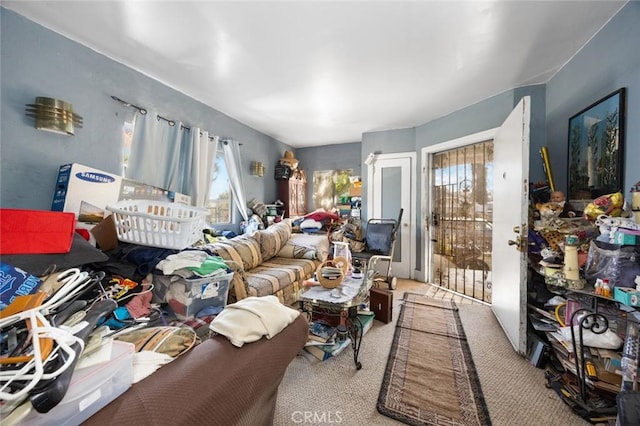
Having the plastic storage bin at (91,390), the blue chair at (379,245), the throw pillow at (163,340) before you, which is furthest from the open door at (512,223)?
the plastic storage bin at (91,390)

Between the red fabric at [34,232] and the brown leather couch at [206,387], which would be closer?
the brown leather couch at [206,387]

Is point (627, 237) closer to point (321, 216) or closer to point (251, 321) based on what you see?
point (251, 321)

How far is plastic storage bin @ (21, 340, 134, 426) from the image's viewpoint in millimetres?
435

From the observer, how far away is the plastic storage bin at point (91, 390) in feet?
1.43

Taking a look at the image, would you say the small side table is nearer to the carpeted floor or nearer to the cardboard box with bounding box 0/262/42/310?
the carpeted floor

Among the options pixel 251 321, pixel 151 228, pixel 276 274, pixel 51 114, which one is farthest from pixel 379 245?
pixel 51 114

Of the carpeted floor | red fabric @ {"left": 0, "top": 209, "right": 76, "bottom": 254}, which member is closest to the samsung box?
red fabric @ {"left": 0, "top": 209, "right": 76, "bottom": 254}

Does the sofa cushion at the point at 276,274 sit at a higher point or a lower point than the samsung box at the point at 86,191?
lower

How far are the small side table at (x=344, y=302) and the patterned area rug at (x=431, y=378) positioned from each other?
314 millimetres

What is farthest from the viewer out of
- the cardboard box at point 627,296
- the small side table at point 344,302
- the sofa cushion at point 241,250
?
the sofa cushion at point 241,250

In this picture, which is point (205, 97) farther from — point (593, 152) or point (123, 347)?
point (593, 152)

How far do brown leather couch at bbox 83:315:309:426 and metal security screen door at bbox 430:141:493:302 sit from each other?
3.08 m

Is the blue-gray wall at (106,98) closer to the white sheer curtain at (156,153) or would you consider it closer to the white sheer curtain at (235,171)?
the white sheer curtain at (156,153)

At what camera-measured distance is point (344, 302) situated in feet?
5.61
